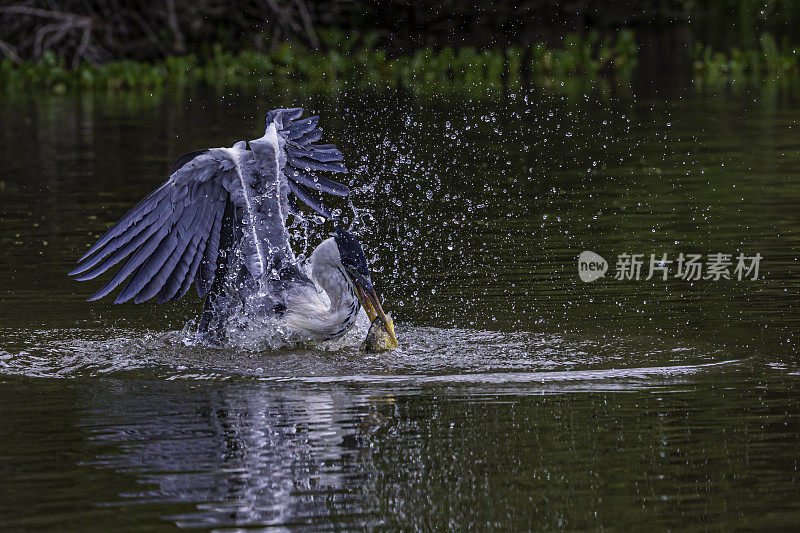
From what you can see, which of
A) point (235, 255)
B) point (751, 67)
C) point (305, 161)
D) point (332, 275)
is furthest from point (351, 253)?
point (751, 67)

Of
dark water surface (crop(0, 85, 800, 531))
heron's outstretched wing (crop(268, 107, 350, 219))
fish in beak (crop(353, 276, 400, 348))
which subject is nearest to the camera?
dark water surface (crop(0, 85, 800, 531))

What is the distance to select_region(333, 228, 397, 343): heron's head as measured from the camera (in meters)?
6.84

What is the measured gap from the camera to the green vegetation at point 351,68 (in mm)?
19812

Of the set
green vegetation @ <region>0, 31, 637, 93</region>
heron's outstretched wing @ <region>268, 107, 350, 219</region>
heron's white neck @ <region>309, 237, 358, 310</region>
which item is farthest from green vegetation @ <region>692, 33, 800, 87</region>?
heron's white neck @ <region>309, 237, 358, 310</region>

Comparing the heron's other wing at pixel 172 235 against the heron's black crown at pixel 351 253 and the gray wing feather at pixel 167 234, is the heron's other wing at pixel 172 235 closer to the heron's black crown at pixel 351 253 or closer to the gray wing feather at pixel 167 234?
the gray wing feather at pixel 167 234

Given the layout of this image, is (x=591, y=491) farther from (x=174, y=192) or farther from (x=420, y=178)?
(x=420, y=178)

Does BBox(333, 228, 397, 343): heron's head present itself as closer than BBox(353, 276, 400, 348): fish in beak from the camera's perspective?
No

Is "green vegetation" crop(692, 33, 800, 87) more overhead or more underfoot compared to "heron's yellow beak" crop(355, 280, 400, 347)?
more overhead

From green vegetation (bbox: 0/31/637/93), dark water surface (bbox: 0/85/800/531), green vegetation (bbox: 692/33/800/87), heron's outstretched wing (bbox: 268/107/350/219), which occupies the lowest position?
dark water surface (bbox: 0/85/800/531)

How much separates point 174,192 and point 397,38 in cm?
1818

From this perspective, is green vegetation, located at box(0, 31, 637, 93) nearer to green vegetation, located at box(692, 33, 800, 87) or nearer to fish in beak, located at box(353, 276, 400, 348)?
green vegetation, located at box(692, 33, 800, 87)

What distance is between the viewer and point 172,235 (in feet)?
23.3

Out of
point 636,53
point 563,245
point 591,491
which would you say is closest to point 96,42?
point 636,53

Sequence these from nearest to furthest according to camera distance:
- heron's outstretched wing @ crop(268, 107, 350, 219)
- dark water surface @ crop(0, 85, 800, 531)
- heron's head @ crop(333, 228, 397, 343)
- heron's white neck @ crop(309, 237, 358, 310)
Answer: dark water surface @ crop(0, 85, 800, 531)
heron's head @ crop(333, 228, 397, 343)
heron's white neck @ crop(309, 237, 358, 310)
heron's outstretched wing @ crop(268, 107, 350, 219)
